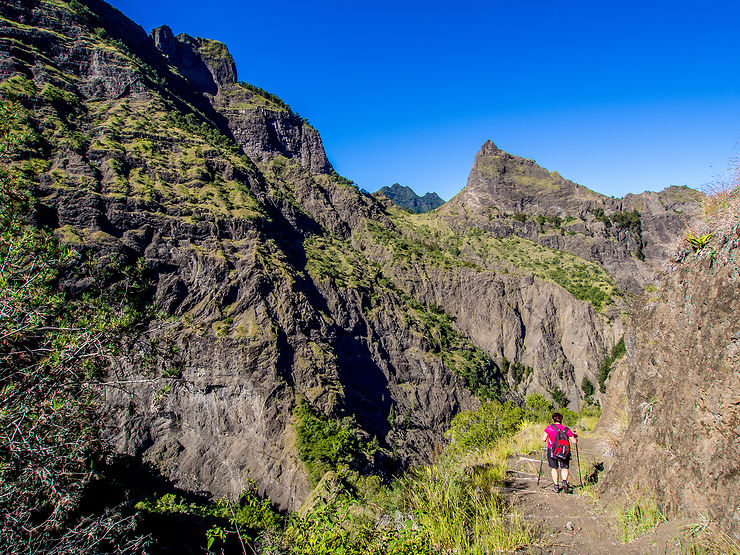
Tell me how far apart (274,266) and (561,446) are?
145ft

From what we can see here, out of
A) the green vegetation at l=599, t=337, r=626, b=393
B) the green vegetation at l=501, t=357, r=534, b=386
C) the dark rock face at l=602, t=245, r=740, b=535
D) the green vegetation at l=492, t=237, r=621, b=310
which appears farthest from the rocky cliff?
the green vegetation at l=492, t=237, r=621, b=310

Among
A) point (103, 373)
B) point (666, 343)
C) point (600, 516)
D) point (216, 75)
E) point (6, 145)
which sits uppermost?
point (216, 75)

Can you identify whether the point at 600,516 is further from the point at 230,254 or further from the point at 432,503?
the point at 230,254

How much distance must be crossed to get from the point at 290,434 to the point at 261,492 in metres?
5.20

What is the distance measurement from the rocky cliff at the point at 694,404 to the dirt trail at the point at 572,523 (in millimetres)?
478

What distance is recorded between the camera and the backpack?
7338 mm

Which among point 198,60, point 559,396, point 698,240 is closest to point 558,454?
point 698,240

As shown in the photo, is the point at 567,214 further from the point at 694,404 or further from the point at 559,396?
the point at 694,404

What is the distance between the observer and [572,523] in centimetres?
530

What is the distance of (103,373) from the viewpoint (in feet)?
18.4

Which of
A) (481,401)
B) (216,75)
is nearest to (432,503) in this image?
(481,401)

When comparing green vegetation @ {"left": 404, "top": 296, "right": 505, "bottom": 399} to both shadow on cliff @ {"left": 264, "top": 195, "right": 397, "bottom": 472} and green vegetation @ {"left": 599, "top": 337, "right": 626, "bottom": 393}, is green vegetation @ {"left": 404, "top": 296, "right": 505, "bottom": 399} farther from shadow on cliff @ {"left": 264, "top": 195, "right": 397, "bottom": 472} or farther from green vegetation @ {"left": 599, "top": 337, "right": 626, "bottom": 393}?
green vegetation @ {"left": 599, "top": 337, "right": 626, "bottom": 393}

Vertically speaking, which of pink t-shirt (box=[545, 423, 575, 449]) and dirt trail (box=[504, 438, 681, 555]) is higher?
pink t-shirt (box=[545, 423, 575, 449])

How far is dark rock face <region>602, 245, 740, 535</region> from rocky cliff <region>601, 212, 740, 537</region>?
1 cm
